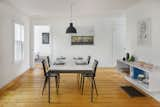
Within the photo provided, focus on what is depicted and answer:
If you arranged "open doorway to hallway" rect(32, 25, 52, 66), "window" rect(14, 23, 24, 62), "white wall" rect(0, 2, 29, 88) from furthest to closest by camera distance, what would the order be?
"open doorway to hallway" rect(32, 25, 52, 66)
"window" rect(14, 23, 24, 62)
"white wall" rect(0, 2, 29, 88)

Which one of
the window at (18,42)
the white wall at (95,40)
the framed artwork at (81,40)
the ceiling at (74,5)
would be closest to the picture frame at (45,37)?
the white wall at (95,40)

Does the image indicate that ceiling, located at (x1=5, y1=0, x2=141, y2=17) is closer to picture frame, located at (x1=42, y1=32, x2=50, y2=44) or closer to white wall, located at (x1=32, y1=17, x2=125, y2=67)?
white wall, located at (x1=32, y1=17, x2=125, y2=67)

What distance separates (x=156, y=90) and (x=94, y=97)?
1.37m

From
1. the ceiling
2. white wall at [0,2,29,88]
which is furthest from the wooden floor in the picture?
the ceiling

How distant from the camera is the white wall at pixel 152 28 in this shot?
4605 millimetres

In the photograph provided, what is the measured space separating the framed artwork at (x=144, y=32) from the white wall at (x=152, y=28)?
103 millimetres

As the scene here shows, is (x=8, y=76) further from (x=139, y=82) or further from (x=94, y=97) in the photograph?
(x=139, y=82)

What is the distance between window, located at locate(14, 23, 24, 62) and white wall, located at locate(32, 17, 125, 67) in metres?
2.00

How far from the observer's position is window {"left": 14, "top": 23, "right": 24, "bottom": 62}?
6379mm

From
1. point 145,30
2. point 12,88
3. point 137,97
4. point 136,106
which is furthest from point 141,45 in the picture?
point 12,88

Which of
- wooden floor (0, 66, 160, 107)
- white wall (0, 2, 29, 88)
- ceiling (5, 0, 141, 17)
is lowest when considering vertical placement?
wooden floor (0, 66, 160, 107)

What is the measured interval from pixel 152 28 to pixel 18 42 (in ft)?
14.6

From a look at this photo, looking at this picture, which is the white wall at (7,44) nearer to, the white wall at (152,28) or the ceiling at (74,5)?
the ceiling at (74,5)

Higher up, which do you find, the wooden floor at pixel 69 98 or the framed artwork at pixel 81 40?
the framed artwork at pixel 81 40
